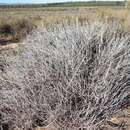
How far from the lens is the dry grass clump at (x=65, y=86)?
7.00m

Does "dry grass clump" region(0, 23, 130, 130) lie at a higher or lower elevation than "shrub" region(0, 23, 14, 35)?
higher

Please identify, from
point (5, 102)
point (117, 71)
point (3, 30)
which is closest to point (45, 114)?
point (5, 102)

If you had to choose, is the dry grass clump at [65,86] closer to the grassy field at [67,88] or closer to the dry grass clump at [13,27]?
the grassy field at [67,88]

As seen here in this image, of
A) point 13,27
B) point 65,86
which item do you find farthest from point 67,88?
point 13,27

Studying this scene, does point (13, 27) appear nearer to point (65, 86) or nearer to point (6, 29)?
point (6, 29)

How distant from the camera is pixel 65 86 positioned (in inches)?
283

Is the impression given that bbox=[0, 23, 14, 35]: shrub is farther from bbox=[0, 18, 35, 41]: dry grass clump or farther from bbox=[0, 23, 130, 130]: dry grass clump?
bbox=[0, 23, 130, 130]: dry grass clump

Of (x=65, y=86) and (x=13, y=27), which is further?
(x=13, y=27)

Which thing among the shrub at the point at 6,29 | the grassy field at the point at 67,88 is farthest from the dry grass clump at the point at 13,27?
the grassy field at the point at 67,88

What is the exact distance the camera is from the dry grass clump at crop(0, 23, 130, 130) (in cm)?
700

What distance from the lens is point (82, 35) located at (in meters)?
8.93

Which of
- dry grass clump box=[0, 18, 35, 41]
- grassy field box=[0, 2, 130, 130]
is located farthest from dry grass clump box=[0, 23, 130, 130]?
dry grass clump box=[0, 18, 35, 41]

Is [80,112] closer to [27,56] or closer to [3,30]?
[27,56]

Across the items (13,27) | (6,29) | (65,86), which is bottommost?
(6,29)
